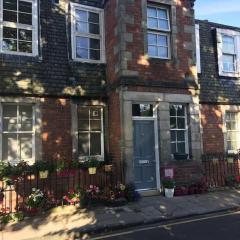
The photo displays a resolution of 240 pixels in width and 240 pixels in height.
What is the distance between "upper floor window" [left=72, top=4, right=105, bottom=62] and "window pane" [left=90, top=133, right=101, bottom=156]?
2.65m

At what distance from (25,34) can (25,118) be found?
2.77 meters

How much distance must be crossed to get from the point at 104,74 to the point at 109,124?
1.79 meters

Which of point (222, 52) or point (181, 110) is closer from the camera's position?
point (181, 110)

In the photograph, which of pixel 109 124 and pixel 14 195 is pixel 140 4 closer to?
pixel 109 124

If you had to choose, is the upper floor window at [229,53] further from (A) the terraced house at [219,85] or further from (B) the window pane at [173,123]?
(B) the window pane at [173,123]

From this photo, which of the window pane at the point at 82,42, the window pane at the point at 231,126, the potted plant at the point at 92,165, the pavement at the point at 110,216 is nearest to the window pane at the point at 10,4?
the window pane at the point at 82,42

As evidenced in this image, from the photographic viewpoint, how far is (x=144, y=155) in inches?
442

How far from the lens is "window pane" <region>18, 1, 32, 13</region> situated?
11.4 meters

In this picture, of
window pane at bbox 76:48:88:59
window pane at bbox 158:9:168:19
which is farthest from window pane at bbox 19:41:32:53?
window pane at bbox 158:9:168:19

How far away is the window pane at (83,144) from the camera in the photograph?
11500mm

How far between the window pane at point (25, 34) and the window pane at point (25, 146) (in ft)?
10.4

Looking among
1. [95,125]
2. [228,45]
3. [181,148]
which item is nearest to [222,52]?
[228,45]

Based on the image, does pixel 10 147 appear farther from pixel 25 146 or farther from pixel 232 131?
pixel 232 131

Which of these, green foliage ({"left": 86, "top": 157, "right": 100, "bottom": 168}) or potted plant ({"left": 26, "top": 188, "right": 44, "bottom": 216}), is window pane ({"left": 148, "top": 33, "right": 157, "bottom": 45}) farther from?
potted plant ({"left": 26, "top": 188, "right": 44, "bottom": 216})
